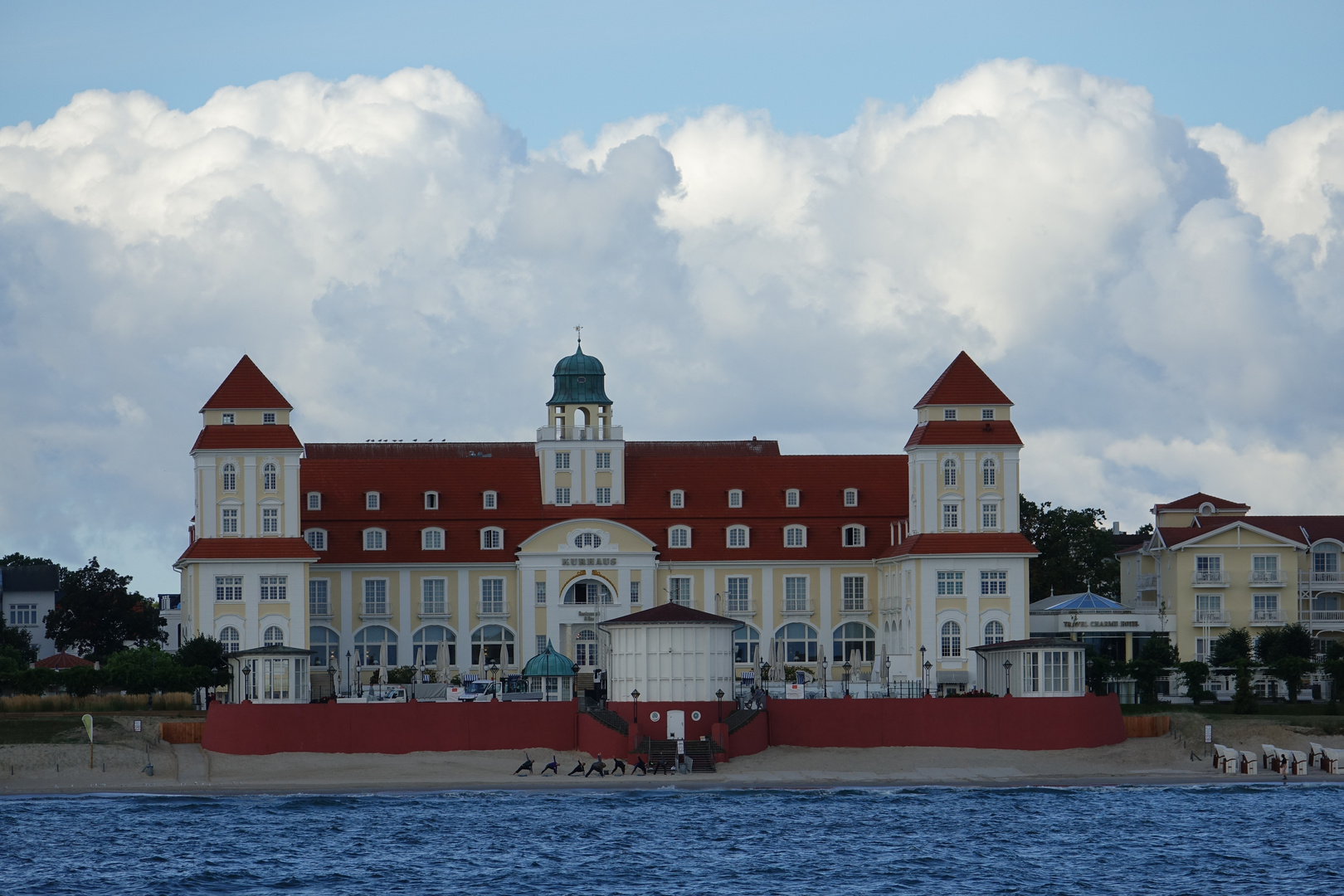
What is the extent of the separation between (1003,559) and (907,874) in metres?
35.9

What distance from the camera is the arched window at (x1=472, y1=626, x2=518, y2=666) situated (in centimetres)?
10981

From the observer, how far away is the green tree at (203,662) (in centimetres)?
9794

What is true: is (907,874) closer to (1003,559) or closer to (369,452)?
(1003,559)

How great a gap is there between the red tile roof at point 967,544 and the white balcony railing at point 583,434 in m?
17.1

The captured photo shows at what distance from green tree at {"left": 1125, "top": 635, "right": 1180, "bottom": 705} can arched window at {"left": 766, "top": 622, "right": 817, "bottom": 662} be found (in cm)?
1636

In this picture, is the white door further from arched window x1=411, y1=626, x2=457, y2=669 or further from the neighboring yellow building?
the neighboring yellow building

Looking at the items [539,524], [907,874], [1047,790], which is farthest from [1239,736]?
[539,524]

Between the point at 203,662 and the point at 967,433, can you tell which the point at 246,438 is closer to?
the point at 203,662

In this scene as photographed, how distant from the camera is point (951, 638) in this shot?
4092 inches

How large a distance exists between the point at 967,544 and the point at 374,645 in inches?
1199

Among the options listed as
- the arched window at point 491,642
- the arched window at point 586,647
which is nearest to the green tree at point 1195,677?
the arched window at point 586,647

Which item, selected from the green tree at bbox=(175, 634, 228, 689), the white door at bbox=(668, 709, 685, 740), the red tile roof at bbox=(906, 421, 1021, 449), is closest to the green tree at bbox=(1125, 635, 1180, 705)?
the red tile roof at bbox=(906, 421, 1021, 449)

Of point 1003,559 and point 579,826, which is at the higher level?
point 1003,559

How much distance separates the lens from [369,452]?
403 feet
